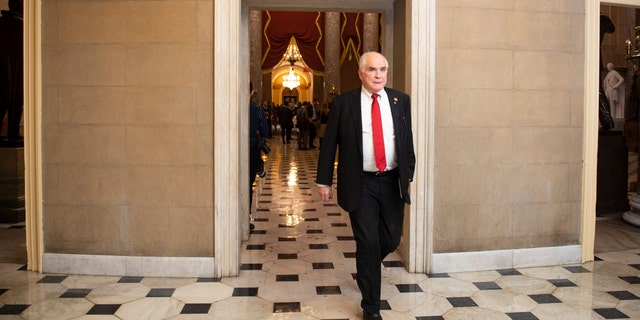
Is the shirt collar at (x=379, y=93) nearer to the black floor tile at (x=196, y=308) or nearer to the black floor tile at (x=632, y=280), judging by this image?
the black floor tile at (x=196, y=308)

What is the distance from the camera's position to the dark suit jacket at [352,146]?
11.3 feet

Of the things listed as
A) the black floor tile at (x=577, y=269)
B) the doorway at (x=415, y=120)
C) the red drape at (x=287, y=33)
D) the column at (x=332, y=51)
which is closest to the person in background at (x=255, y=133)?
the doorway at (x=415, y=120)

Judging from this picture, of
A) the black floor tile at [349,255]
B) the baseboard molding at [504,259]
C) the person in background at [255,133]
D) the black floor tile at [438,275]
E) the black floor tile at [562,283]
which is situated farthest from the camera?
the person in background at [255,133]

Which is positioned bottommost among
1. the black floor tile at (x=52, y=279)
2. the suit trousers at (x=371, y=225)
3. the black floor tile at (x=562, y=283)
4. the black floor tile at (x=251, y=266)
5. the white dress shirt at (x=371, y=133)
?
the black floor tile at (x=562, y=283)

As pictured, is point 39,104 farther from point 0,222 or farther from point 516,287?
point 516,287

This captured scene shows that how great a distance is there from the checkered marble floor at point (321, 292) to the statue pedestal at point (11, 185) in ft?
7.07

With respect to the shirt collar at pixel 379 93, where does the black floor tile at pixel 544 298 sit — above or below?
below

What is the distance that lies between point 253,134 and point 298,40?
18.4 metres

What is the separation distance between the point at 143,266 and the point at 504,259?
292cm

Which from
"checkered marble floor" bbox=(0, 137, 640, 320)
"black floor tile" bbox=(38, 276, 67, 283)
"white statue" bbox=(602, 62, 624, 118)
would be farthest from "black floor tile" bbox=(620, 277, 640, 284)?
"white statue" bbox=(602, 62, 624, 118)

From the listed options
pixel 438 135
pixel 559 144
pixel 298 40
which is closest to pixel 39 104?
pixel 438 135

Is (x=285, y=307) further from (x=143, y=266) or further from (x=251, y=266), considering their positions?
(x=143, y=266)

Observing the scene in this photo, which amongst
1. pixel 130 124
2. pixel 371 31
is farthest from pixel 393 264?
pixel 371 31

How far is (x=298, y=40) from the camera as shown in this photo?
77.3ft
